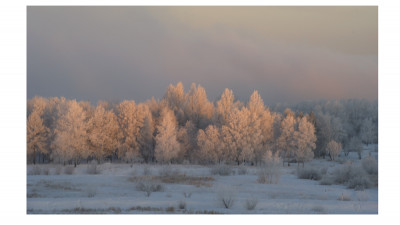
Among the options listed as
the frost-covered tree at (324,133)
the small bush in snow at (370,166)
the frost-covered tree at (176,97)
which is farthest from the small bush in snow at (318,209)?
the frost-covered tree at (324,133)

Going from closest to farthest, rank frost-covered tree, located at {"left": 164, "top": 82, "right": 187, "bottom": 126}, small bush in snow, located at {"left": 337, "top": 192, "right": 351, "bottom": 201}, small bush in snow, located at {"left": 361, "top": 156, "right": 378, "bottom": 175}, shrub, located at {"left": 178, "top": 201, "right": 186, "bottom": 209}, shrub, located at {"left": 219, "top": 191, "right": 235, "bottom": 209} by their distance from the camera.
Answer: shrub, located at {"left": 178, "top": 201, "right": 186, "bottom": 209} < shrub, located at {"left": 219, "top": 191, "right": 235, "bottom": 209} < small bush in snow, located at {"left": 337, "top": 192, "right": 351, "bottom": 201} < small bush in snow, located at {"left": 361, "top": 156, "right": 378, "bottom": 175} < frost-covered tree, located at {"left": 164, "top": 82, "right": 187, "bottom": 126}

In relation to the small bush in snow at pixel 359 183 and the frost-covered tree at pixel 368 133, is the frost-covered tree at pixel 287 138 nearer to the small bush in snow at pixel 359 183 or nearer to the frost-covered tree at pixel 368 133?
the small bush in snow at pixel 359 183

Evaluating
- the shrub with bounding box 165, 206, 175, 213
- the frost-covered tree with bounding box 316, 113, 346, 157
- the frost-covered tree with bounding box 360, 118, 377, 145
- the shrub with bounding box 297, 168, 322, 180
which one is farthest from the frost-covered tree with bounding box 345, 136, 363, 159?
the shrub with bounding box 165, 206, 175, 213

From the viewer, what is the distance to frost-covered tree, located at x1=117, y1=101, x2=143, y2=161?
47.6m

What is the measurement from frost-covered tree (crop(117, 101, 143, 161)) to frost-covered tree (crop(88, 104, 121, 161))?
0.86 metres

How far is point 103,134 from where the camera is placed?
46625 mm

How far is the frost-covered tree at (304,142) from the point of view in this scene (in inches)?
1841

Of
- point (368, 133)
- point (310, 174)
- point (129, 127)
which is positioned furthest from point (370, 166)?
point (368, 133)

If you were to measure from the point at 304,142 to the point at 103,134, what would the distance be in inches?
978

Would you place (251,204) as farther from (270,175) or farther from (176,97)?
(176,97)

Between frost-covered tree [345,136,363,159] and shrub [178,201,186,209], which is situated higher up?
shrub [178,201,186,209]

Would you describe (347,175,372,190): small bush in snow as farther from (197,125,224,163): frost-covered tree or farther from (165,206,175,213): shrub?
(197,125,224,163): frost-covered tree

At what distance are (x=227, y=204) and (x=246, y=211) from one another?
1.21m
